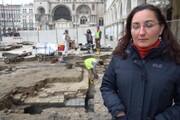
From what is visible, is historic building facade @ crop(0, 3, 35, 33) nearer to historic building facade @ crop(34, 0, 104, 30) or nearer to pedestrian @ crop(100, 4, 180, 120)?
historic building facade @ crop(34, 0, 104, 30)

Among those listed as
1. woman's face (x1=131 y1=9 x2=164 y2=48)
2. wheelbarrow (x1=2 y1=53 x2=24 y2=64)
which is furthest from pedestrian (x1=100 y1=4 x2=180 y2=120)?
wheelbarrow (x1=2 y1=53 x2=24 y2=64)

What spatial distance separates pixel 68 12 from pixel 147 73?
316 feet

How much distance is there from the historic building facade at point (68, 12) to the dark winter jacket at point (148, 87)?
8787 cm

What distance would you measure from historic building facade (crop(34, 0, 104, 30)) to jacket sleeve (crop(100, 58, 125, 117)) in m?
87.6

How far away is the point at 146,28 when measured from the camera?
218cm

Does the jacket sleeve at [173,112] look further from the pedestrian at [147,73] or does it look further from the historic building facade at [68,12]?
the historic building facade at [68,12]

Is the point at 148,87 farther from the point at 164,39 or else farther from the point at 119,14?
the point at 119,14

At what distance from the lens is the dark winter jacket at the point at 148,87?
2.04 m

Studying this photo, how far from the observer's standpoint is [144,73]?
2057 millimetres

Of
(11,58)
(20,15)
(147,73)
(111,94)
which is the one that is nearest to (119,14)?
(11,58)

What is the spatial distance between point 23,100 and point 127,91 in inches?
223

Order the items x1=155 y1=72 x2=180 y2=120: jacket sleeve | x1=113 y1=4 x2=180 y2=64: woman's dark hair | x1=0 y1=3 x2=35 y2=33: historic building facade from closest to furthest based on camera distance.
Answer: x1=155 y1=72 x2=180 y2=120: jacket sleeve
x1=113 y1=4 x2=180 y2=64: woman's dark hair
x1=0 y1=3 x2=35 y2=33: historic building facade

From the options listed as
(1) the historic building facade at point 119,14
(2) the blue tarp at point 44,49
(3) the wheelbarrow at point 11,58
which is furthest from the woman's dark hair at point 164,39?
(3) the wheelbarrow at point 11,58

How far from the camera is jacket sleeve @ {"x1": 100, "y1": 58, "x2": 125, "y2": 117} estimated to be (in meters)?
2.18
